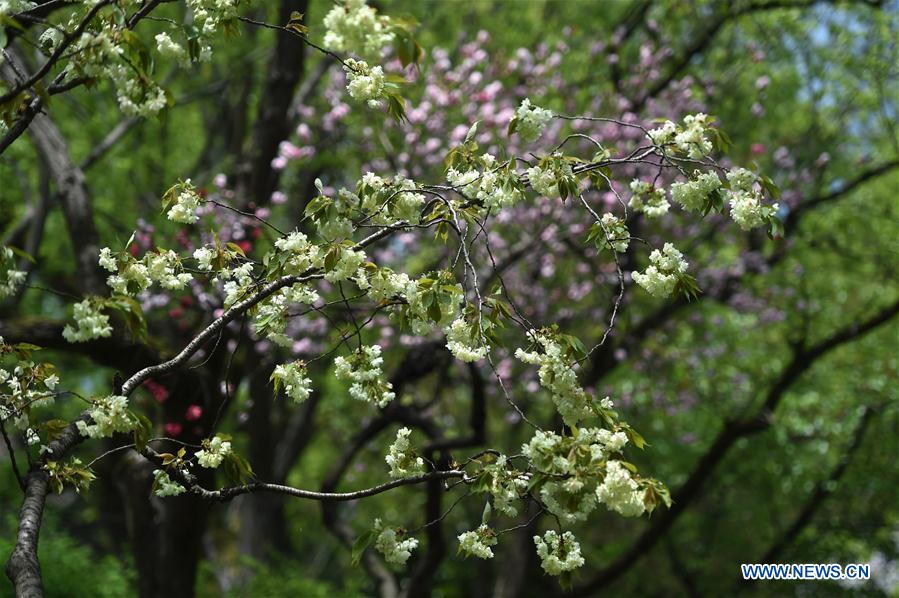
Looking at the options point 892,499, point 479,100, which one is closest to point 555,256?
point 479,100

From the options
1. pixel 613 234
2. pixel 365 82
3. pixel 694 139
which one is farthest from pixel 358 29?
pixel 694 139

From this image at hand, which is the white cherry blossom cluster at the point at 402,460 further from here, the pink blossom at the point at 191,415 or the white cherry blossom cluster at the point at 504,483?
the pink blossom at the point at 191,415

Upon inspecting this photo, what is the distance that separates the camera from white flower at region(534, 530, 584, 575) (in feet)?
10.3

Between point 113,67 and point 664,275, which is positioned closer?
point 113,67

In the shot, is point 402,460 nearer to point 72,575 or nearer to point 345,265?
point 345,265

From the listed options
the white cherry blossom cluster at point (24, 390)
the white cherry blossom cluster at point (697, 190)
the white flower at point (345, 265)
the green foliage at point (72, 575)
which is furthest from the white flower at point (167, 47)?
the green foliage at point (72, 575)

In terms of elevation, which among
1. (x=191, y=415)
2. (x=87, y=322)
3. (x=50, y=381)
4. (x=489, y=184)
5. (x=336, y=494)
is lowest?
(x=336, y=494)

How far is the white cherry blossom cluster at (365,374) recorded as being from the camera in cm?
344

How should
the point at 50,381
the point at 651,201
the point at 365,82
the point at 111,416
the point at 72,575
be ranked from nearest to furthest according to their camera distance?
the point at 111,416 → the point at 365,82 → the point at 50,381 → the point at 651,201 → the point at 72,575

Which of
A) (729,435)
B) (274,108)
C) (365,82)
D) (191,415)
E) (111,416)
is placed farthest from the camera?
(729,435)

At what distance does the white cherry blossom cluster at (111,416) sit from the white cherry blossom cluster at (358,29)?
4.36 feet

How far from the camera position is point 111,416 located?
2986 mm

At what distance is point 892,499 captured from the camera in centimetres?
1064

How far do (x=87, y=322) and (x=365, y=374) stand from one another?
3.36 ft
